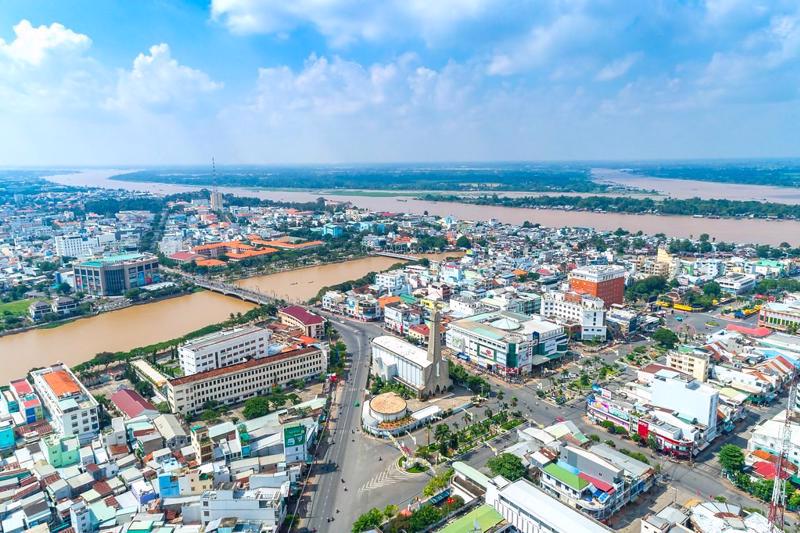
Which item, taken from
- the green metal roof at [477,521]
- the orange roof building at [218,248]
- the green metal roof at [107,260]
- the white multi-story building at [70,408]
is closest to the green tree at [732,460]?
the green metal roof at [477,521]

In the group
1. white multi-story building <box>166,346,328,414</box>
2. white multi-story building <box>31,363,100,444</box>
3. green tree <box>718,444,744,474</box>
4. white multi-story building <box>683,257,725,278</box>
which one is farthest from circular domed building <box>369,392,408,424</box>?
white multi-story building <box>683,257,725,278</box>

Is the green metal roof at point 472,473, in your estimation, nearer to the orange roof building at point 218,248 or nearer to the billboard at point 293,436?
the billboard at point 293,436

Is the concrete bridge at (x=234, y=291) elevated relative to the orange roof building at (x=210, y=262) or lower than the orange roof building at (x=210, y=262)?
lower

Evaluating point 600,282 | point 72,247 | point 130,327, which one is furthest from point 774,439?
point 72,247

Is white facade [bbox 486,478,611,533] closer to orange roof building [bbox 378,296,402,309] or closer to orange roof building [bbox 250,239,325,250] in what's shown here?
orange roof building [bbox 378,296,402,309]

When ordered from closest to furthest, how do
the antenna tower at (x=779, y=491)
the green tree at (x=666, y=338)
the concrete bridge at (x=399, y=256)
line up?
1. the antenna tower at (x=779, y=491)
2. the green tree at (x=666, y=338)
3. the concrete bridge at (x=399, y=256)

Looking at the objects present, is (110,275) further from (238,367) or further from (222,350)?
(238,367)

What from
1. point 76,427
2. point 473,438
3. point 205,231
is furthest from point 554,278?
point 205,231
